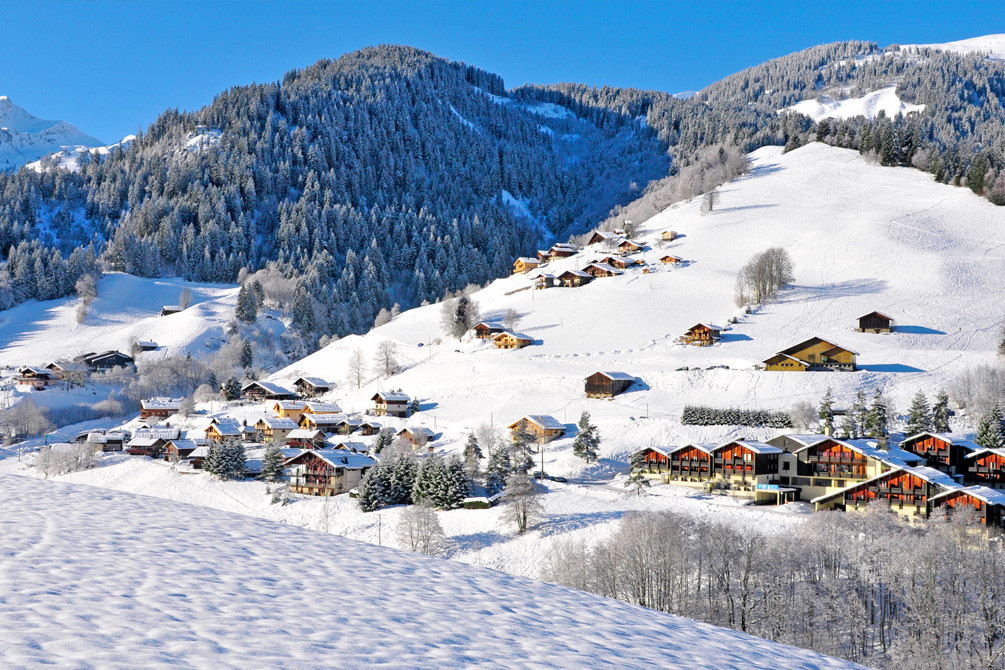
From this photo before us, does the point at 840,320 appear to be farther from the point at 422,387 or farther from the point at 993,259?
the point at 422,387

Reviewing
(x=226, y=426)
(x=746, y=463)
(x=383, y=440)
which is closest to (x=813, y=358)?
(x=746, y=463)

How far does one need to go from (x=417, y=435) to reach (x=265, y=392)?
32.2 m

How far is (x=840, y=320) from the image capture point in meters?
84.1

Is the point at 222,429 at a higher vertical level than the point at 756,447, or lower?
lower

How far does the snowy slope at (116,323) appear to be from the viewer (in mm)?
109312

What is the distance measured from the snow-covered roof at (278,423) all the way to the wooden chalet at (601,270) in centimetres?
5240

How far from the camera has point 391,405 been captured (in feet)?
235

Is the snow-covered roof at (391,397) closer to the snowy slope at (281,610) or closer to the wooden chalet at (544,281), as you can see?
the wooden chalet at (544,281)

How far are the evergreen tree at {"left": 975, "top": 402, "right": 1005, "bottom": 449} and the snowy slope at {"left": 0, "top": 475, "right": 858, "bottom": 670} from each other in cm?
5164

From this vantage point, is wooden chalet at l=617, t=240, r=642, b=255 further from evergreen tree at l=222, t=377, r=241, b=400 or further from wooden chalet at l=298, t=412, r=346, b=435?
wooden chalet at l=298, t=412, r=346, b=435

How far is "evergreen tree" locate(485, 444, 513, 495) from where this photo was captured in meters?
48.3

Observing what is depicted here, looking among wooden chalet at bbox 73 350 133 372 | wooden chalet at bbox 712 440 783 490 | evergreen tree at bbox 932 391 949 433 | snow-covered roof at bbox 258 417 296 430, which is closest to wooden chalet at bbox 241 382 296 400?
snow-covered roof at bbox 258 417 296 430

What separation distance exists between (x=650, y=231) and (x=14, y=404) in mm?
93762

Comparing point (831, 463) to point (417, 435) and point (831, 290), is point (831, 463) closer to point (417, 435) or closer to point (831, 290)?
point (417, 435)
